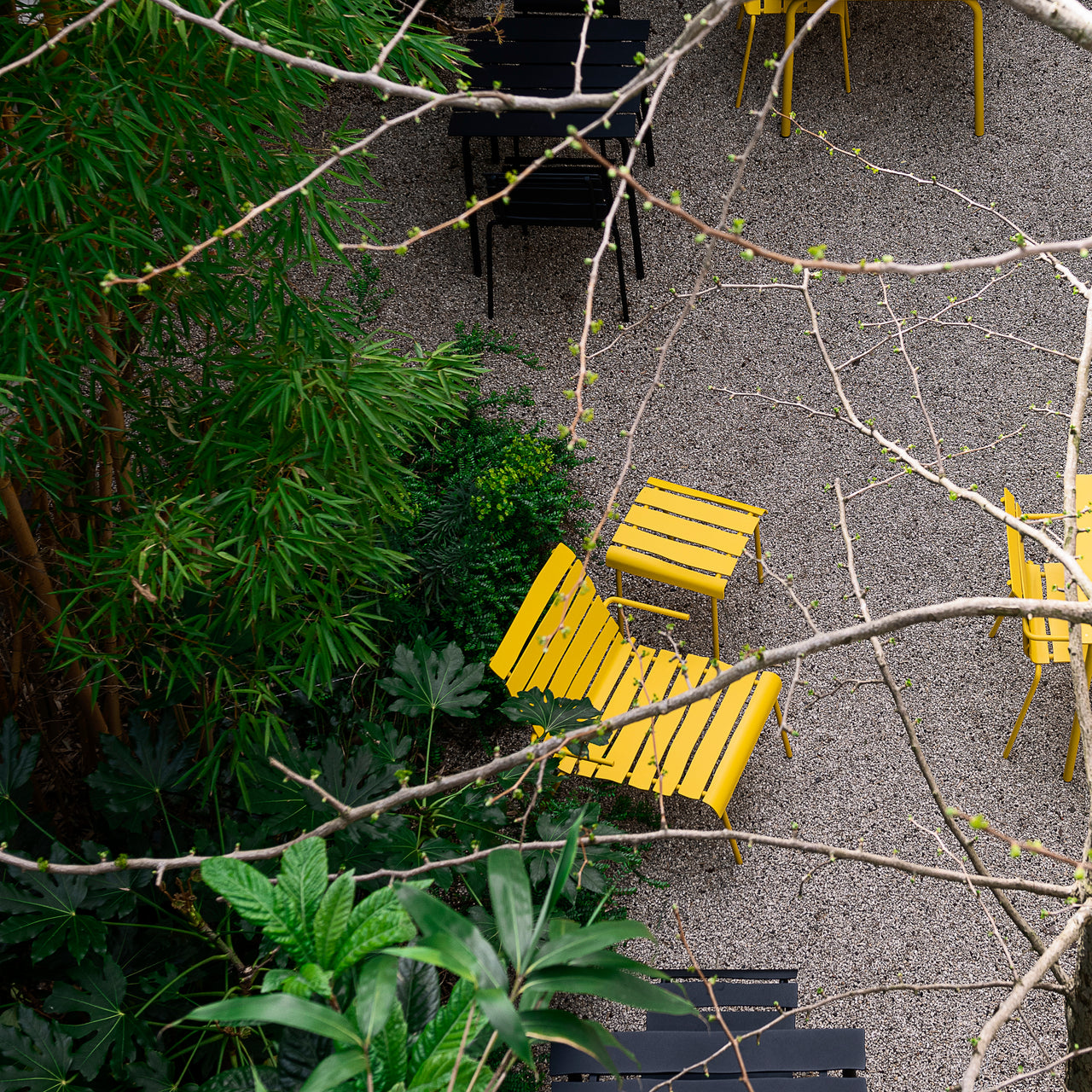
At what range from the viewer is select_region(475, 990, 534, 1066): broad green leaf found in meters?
0.95

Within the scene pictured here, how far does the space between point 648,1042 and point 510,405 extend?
2.92 m

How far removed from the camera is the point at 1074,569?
1689 mm

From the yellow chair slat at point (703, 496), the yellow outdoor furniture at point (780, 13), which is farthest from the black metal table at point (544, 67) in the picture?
the yellow chair slat at point (703, 496)

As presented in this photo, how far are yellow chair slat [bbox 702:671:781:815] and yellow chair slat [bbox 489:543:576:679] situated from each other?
793 millimetres

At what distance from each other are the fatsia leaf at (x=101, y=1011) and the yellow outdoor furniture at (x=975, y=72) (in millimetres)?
4507

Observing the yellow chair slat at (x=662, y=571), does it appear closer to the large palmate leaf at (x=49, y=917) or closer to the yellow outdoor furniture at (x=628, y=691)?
the yellow outdoor furniture at (x=628, y=691)

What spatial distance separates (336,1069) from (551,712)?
197 centimetres

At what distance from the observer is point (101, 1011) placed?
238 centimetres

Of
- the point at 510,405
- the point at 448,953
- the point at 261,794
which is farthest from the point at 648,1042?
the point at 510,405

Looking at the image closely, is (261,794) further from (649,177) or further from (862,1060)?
(649,177)

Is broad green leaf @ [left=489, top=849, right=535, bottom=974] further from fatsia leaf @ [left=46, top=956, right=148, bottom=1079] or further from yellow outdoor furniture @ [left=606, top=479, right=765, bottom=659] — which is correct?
yellow outdoor furniture @ [left=606, top=479, right=765, bottom=659]

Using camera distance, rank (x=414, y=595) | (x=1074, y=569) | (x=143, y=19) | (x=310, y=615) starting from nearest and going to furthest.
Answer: (x=1074, y=569) → (x=143, y=19) → (x=310, y=615) → (x=414, y=595)

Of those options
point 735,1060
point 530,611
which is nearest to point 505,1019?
point 735,1060

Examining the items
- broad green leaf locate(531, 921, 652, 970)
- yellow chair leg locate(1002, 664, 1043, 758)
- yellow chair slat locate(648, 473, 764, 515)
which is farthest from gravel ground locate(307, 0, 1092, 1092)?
broad green leaf locate(531, 921, 652, 970)
